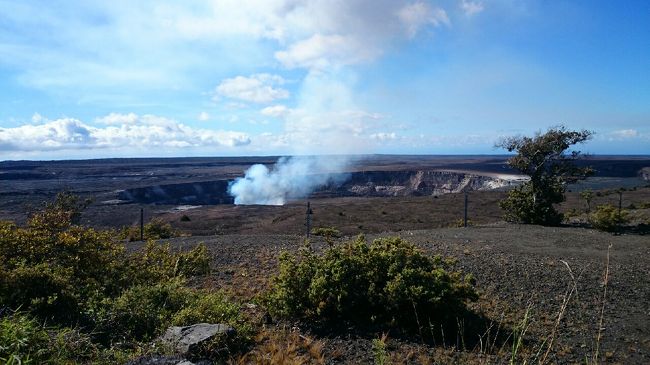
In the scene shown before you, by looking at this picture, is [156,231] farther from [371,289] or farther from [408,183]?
[408,183]

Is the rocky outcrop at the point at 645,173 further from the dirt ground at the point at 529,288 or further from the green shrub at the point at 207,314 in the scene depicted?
the green shrub at the point at 207,314

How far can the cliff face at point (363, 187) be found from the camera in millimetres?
57844

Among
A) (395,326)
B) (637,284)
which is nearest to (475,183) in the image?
(637,284)

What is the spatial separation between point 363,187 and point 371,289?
66.4 meters

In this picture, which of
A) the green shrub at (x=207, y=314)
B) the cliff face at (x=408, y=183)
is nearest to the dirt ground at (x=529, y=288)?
the green shrub at (x=207, y=314)

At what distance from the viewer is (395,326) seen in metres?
5.78

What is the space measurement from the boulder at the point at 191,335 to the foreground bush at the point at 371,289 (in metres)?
1.15

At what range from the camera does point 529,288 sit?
8.02 metres

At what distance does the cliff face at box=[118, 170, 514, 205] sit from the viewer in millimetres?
57844

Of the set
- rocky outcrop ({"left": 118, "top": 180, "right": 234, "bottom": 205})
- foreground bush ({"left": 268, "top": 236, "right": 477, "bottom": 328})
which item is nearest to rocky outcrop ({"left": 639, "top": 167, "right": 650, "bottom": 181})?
rocky outcrop ({"left": 118, "top": 180, "right": 234, "bottom": 205})

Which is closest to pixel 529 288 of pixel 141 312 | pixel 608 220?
pixel 141 312

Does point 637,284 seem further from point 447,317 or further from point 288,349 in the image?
point 288,349

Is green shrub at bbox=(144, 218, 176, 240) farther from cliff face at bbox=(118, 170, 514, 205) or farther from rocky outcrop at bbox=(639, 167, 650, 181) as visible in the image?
rocky outcrop at bbox=(639, 167, 650, 181)

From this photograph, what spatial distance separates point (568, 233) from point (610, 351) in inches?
381
